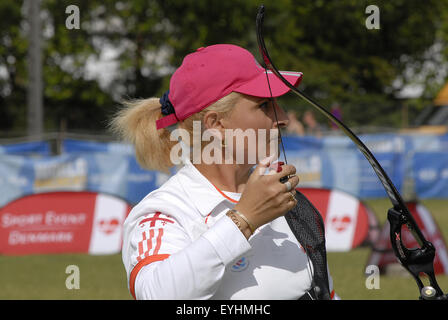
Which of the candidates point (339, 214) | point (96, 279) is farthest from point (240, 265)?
point (339, 214)

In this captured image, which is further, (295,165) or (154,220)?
(295,165)

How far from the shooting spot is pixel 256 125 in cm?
193

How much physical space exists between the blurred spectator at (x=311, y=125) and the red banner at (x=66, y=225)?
9.46 meters

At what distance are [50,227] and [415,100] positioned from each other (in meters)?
23.1

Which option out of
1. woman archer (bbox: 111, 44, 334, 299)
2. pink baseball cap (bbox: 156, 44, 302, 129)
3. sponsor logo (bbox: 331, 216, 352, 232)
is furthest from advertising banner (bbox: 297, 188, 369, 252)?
pink baseball cap (bbox: 156, 44, 302, 129)

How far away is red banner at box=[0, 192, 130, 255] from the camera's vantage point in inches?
338

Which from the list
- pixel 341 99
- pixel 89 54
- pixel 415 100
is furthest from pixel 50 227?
pixel 415 100

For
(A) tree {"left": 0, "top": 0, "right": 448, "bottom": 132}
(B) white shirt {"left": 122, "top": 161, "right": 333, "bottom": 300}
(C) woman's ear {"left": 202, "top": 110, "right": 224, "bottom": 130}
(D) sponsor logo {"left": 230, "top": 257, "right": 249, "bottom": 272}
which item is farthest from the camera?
(A) tree {"left": 0, "top": 0, "right": 448, "bottom": 132}

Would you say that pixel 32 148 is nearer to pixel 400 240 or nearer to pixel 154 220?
pixel 154 220

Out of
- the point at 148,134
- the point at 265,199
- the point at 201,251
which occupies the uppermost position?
the point at 148,134

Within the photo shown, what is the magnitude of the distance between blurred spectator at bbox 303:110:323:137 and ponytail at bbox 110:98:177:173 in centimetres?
1496

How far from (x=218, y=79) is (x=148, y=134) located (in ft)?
1.52

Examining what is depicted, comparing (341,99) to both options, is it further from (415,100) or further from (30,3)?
(30,3)

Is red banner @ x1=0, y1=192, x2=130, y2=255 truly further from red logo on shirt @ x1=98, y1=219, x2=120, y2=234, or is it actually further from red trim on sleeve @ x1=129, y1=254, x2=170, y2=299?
red trim on sleeve @ x1=129, y1=254, x2=170, y2=299
